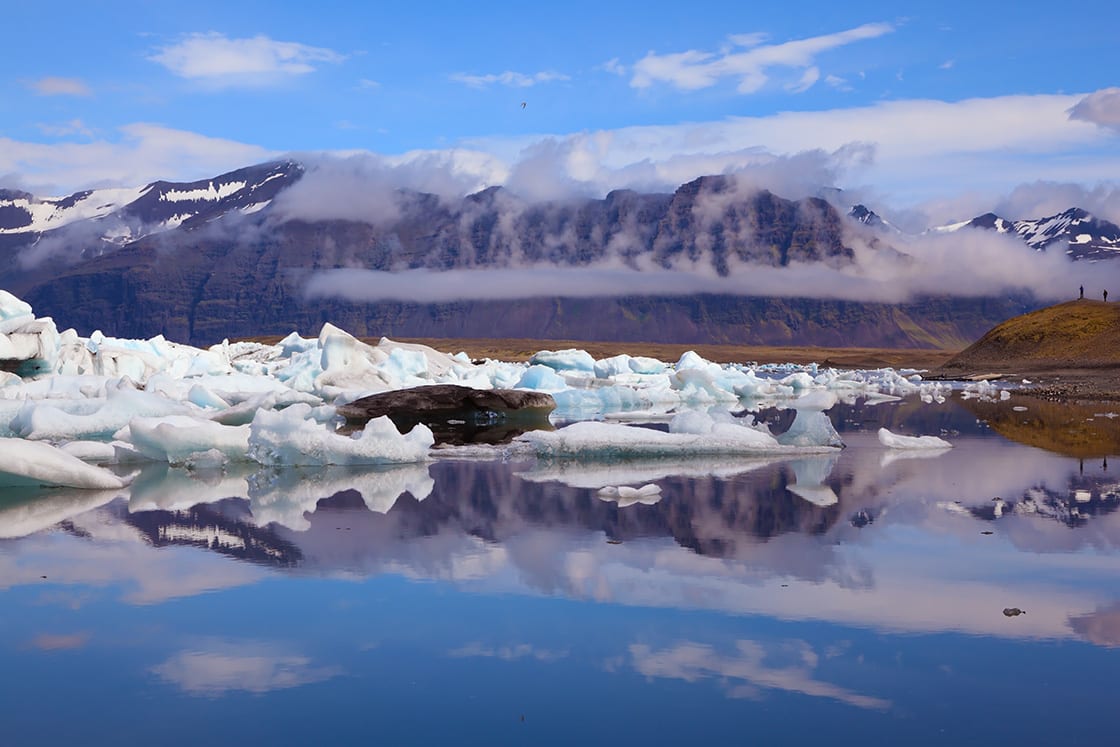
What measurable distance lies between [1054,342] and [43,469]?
51.5 m

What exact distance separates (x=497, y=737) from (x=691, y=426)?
29.4 feet

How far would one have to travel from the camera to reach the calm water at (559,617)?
13.4 feet

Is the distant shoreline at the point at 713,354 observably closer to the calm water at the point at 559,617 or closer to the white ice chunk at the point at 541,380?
the white ice chunk at the point at 541,380

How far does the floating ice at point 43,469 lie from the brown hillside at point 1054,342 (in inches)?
1691

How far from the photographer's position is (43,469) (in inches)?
385

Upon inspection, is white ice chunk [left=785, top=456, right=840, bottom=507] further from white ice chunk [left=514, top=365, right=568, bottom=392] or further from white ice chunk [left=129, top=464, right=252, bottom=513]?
white ice chunk [left=514, top=365, right=568, bottom=392]

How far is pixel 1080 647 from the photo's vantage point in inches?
194

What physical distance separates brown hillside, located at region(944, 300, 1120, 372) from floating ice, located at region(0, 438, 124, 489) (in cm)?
4295

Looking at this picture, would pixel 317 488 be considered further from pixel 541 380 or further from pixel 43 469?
pixel 541 380

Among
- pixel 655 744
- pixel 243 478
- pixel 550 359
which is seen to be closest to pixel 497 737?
pixel 655 744

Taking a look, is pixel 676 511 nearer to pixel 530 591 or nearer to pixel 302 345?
pixel 530 591

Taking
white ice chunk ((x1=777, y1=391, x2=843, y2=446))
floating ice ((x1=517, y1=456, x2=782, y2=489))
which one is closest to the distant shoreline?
white ice chunk ((x1=777, y1=391, x2=843, y2=446))

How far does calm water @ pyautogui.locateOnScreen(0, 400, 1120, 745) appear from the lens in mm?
4074

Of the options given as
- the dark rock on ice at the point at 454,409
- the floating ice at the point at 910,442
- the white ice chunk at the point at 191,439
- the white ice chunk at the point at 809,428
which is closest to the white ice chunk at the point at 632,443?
the white ice chunk at the point at 809,428
